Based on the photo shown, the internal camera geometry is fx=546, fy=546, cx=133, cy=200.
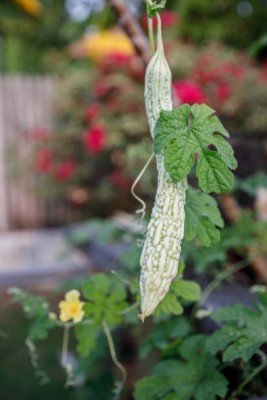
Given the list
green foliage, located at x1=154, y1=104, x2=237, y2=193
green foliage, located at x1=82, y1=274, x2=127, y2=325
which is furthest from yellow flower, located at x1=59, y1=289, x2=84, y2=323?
green foliage, located at x1=154, y1=104, x2=237, y2=193

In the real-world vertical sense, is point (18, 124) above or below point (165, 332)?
above

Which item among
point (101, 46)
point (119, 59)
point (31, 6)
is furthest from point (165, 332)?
point (31, 6)

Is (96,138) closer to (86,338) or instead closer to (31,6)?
(86,338)

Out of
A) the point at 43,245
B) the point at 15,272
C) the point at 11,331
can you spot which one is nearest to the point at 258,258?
the point at 11,331

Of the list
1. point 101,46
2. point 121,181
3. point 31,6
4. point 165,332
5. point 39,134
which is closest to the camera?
point 165,332

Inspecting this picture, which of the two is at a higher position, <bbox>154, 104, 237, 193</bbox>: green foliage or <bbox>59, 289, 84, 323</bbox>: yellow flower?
<bbox>154, 104, 237, 193</bbox>: green foliage

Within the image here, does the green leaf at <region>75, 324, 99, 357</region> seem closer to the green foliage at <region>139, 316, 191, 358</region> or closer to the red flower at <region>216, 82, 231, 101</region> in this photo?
the green foliage at <region>139, 316, 191, 358</region>
